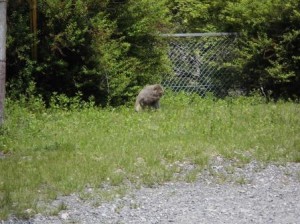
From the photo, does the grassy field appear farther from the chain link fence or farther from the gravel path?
the chain link fence

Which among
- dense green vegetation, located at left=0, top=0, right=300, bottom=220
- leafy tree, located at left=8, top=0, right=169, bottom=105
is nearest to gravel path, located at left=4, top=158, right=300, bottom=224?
dense green vegetation, located at left=0, top=0, right=300, bottom=220

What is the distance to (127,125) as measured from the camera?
11.5m

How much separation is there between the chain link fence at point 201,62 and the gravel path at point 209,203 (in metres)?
8.20

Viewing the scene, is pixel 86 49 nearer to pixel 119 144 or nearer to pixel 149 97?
pixel 149 97

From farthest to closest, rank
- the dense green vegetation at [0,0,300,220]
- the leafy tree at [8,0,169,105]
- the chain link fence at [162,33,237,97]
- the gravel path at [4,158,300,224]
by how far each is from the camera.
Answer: the chain link fence at [162,33,237,97], the leafy tree at [8,0,169,105], the dense green vegetation at [0,0,300,220], the gravel path at [4,158,300,224]

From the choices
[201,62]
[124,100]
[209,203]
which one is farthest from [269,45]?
[209,203]

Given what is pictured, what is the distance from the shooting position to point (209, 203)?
24.0 ft

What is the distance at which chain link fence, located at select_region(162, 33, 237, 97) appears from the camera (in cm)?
1673

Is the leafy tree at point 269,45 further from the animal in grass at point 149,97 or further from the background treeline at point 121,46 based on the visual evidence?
the animal in grass at point 149,97

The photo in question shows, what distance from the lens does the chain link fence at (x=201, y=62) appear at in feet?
54.9

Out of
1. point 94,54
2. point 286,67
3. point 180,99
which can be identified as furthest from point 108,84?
point 286,67

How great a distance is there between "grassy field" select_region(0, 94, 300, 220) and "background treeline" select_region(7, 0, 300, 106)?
100 centimetres

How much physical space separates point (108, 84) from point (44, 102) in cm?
163

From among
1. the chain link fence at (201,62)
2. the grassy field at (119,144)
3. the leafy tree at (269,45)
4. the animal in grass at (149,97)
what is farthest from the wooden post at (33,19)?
the leafy tree at (269,45)
